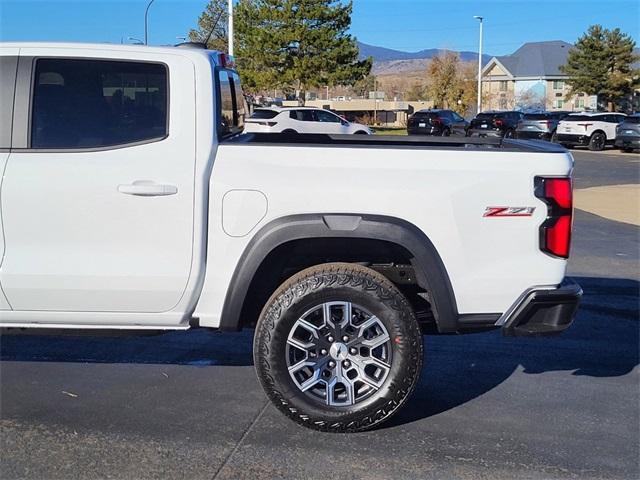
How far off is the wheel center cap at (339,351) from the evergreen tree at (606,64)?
212 ft

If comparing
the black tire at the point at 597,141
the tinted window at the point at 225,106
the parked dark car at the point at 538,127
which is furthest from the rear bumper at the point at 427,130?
the tinted window at the point at 225,106

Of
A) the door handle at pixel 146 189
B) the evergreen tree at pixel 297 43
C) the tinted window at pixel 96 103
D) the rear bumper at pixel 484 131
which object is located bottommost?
the door handle at pixel 146 189

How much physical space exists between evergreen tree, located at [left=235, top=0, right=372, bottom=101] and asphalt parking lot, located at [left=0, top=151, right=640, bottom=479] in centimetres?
4089

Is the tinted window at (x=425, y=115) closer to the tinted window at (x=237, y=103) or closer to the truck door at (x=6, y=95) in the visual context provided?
the tinted window at (x=237, y=103)

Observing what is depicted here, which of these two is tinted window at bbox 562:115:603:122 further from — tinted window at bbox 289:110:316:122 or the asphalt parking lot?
the asphalt parking lot

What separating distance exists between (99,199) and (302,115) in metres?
27.4

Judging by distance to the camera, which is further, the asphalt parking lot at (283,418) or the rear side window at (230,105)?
the rear side window at (230,105)

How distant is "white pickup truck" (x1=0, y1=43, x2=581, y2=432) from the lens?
4137mm

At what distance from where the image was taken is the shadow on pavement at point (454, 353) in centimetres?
532

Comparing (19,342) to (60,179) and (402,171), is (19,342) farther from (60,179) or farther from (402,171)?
(402,171)

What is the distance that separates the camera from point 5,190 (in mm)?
4215

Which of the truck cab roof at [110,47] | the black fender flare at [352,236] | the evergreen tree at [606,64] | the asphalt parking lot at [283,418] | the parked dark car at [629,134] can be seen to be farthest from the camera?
the evergreen tree at [606,64]

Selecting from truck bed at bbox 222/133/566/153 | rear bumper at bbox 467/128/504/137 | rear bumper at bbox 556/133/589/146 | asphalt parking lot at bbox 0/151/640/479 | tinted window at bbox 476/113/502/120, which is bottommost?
asphalt parking lot at bbox 0/151/640/479

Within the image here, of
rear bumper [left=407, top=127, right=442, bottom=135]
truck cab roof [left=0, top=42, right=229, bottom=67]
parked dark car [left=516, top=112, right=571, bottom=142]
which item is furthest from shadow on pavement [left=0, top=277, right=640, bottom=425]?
rear bumper [left=407, top=127, right=442, bottom=135]
